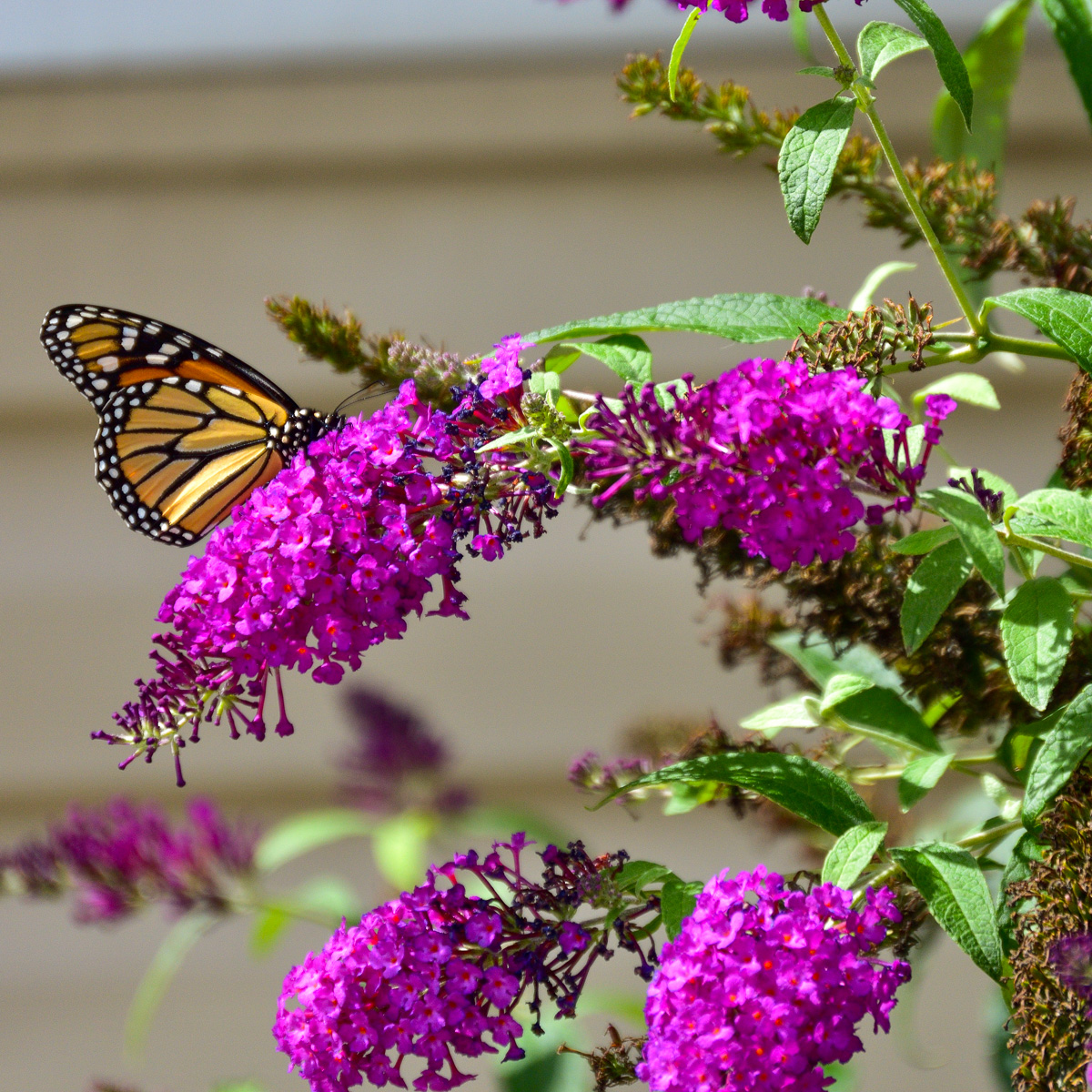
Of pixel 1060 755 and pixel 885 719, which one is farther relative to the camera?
pixel 885 719

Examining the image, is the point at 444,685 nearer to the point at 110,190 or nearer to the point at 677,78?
the point at 110,190

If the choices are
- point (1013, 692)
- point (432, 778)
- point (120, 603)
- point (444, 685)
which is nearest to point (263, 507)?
point (1013, 692)

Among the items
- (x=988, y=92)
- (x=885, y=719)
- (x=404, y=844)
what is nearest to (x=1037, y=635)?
(x=885, y=719)

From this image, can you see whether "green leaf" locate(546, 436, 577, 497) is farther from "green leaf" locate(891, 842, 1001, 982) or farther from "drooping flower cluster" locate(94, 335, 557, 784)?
"green leaf" locate(891, 842, 1001, 982)

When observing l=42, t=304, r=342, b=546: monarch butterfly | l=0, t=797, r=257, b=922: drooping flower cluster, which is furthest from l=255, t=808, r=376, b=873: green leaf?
l=42, t=304, r=342, b=546: monarch butterfly

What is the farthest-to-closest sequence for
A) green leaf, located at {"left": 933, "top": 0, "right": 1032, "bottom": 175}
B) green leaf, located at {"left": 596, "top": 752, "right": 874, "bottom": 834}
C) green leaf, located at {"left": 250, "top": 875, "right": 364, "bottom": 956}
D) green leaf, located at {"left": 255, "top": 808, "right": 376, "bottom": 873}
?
green leaf, located at {"left": 255, "top": 808, "right": 376, "bottom": 873} < green leaf, located at {"left": 250, "top": 875, "right": 364, "bottom": 956} < green leaf, located at {"left": 933, "top": 0, "right": 1032, "bottom": 175} < green leaf, located at {"left": 596, "top": 752, "right": 874, "bottom": 834}

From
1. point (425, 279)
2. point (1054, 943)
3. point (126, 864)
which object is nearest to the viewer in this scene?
point (1054, 943)

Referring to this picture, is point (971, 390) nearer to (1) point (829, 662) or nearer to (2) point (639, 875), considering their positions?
(1) point (829, 662)
